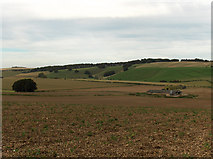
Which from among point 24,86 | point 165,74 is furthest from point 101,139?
point 165,74

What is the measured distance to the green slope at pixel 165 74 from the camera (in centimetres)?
13123

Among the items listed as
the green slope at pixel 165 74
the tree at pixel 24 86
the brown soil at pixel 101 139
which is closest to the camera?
the brown soil at pixel 101 139

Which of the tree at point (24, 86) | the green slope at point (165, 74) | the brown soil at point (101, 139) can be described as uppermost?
the green slope at point (165, 74)

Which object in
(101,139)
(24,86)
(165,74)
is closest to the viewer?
(101,139)

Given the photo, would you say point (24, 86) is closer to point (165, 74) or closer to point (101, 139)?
point (101, 139)

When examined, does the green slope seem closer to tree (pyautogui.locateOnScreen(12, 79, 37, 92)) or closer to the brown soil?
tree (pyautogui.locateOnScreen(12, 79, 37, 92))

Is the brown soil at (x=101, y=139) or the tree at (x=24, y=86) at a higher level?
the tree at (x=24, y=86)

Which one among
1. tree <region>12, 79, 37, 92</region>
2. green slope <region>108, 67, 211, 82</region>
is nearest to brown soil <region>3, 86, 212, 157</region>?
tree <region>12, 79, 37, 92</region>

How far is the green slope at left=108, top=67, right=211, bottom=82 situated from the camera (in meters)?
131

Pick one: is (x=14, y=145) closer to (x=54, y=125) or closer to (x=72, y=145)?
(x=72, y=145)

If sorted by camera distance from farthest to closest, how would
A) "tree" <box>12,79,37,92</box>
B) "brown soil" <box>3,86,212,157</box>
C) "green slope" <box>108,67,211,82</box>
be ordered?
"green slope" <box>108,67,211,82</box>
"tree" <box>12,79,37,92</box>
"brown soil" <box>3,86,212,157</box>

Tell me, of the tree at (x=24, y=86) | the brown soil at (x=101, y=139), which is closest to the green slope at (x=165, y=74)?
the tree at (x=24, y=86)

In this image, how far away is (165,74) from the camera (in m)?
142

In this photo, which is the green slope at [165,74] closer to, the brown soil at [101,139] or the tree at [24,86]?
the tree at [24,86]
